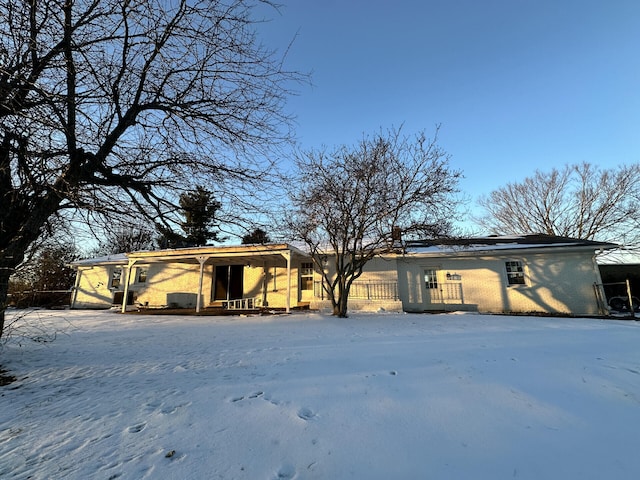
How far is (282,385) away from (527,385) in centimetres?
277

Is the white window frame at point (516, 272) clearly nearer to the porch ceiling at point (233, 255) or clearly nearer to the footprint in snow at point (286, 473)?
the porch ceiling at point (233, 255)

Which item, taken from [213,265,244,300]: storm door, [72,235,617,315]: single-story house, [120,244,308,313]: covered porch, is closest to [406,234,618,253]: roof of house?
[72,235,617,315]: single-story house

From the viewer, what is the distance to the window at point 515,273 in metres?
12.5

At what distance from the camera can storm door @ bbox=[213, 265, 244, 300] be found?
600 inches

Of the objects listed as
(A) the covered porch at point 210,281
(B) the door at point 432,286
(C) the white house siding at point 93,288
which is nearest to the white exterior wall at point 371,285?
(B) the door at point 432,286

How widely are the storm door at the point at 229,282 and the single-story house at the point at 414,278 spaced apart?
0.17 ft

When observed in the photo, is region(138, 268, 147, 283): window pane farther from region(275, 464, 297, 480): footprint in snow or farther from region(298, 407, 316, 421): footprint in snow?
region(275, 464, 297, 480): footprint in snow

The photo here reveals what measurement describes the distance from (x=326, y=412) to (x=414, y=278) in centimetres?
1145

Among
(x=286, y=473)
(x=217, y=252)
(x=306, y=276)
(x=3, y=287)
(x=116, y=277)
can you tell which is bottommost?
(x=286, y=473)

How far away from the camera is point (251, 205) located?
4.54 m

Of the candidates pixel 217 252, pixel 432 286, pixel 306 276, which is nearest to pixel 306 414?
pixel 217 252

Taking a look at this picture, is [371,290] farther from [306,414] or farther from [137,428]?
[137,428]

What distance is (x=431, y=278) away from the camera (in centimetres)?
1338

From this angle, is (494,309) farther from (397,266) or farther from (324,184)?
(324,184)
